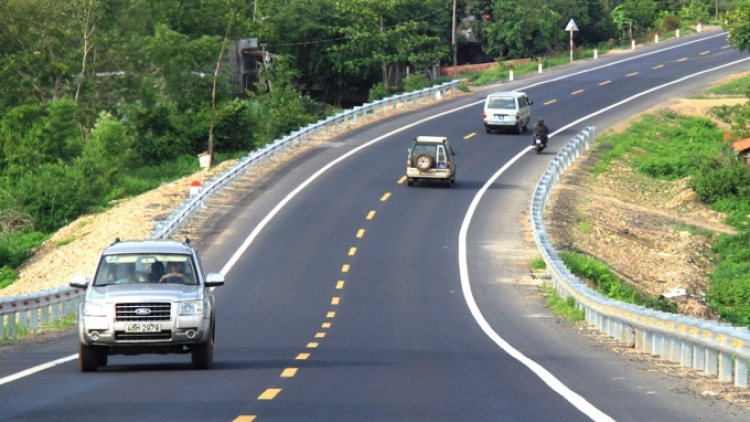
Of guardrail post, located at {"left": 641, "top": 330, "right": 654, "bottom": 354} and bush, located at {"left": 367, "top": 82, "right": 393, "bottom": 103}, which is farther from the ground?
guardrail post, located at {"left": 641, "top": 330, "right": 654, "bottom": 354}

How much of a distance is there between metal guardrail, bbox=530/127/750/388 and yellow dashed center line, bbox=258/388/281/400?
5288 mm

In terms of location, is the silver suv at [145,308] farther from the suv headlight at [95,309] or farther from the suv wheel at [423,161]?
the suv wheel at [423,161]

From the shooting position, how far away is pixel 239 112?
70.1m

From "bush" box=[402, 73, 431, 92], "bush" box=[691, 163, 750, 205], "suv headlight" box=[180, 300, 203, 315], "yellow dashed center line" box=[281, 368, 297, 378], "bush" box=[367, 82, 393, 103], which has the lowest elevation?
"bush" box=[691, 163, 750, 205]

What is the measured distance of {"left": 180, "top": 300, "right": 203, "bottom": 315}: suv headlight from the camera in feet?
53.9

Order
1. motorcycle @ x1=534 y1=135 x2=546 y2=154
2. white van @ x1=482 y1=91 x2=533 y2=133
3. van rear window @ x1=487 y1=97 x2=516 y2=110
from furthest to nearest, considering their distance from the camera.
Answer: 1. van rear window @ x1=487 y1=97 x2=516 y2=110
2. white van @ x1=482 y1=91 x2=533 y2=133
3. motorcycle @ x1=534 y1=135 x2=546 y2=154

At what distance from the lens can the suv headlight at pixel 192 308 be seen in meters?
16.4

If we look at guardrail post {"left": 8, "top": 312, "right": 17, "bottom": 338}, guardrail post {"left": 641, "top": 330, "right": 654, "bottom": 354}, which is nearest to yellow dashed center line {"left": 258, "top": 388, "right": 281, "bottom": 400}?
guardrail post {"left": 641, "top": 330, "right": 654, "bottom": 354}

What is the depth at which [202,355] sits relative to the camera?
16.9 metres

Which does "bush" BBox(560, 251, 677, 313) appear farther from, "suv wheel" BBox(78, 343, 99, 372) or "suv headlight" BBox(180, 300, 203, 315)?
"suv wheel" BBox(78, 343, 99, 372)

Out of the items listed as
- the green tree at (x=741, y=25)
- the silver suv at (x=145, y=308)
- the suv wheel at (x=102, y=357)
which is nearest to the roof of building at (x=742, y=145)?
the green tree at (x=741, y=25)

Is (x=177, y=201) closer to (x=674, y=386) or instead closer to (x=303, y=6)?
(x=674, y=386)

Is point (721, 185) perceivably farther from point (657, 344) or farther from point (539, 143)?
point (657, 344)

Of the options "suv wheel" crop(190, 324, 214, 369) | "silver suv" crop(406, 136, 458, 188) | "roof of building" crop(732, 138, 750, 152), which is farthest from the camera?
"roof of building" crop(732, 138, 750, 152)
